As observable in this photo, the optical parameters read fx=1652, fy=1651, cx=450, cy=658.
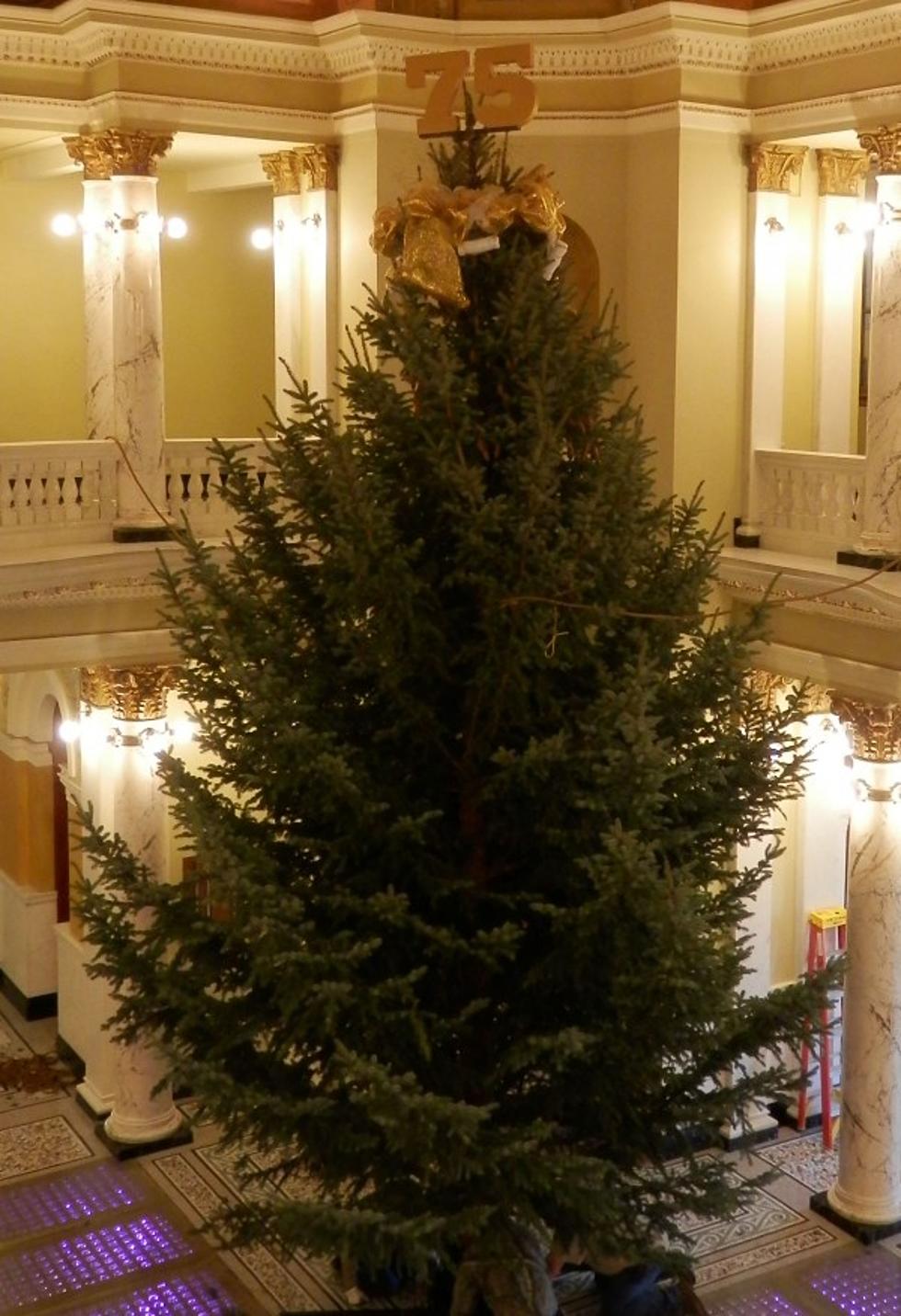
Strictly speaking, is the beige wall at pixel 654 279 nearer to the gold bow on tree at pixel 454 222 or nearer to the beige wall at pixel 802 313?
the beige wall at pixel 802 313

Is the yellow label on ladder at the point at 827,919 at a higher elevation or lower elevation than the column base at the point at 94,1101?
higher

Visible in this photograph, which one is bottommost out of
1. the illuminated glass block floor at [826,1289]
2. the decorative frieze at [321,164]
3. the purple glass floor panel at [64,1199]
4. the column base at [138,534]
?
the illuminated glass block floor at [826,1289]

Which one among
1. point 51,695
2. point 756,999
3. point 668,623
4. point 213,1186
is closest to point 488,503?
point 668,623

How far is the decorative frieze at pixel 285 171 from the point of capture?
40.8 ft

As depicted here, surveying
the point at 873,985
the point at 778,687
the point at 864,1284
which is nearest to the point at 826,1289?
the point at 864,1284

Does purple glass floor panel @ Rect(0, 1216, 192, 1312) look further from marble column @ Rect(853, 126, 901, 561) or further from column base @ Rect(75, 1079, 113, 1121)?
marble column @ Rect(853, 126, 901, 561)

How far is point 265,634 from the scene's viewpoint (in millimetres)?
6871

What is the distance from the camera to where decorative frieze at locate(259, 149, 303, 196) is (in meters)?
12.4

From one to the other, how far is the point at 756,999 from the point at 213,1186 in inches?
246

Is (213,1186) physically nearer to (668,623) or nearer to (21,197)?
(668,623)

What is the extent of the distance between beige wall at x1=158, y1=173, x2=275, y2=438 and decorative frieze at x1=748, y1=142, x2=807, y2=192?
20.8ft

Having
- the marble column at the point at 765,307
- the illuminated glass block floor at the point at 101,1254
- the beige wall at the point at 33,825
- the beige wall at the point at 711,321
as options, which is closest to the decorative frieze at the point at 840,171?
the marble column at the point at 765,307

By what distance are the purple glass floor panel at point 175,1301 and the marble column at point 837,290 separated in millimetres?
7732

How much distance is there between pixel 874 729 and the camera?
10961 mm
